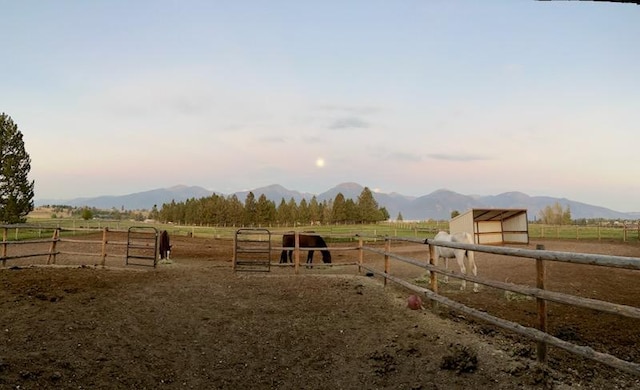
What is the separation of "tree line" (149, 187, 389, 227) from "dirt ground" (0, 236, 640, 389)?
69537 mm

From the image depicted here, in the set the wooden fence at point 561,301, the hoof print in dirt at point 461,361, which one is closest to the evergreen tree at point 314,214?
the wooden fence at point 561,301

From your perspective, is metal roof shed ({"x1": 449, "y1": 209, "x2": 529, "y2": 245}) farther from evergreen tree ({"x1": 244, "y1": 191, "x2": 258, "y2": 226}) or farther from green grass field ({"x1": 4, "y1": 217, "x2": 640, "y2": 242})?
evergreen tree ({"x1": 244, "y1": 191, "x2": 258, "y2": 226})

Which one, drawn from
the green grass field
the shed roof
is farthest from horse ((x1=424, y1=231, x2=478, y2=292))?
the green grass field

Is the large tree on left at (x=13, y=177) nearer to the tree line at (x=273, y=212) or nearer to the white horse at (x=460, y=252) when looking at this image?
the white horse at (x=460, y=252)

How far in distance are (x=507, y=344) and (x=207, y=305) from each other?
566cm

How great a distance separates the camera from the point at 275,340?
6.18 metres

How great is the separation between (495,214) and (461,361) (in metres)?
20.1

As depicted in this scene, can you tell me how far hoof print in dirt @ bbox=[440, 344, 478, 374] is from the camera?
470 centimetres

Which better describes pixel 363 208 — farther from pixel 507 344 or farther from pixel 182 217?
pixel 507 344

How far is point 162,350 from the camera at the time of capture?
18.6 ft

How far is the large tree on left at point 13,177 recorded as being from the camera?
31.0 m

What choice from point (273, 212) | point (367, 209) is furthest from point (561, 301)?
point (367, 209)

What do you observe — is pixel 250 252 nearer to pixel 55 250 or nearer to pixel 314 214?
pixel 55 250

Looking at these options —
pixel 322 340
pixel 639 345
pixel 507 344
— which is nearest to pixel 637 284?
pixel 639 345
